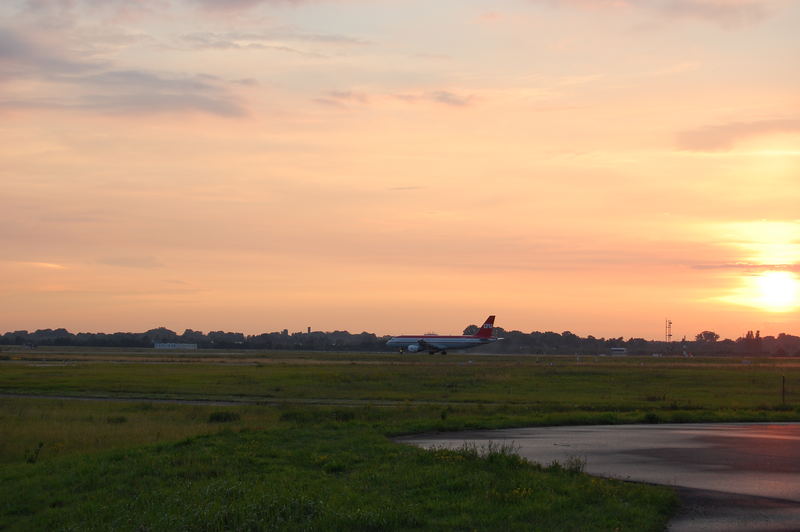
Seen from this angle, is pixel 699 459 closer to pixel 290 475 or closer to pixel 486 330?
pixel 290 475

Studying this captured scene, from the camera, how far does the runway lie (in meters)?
13.4

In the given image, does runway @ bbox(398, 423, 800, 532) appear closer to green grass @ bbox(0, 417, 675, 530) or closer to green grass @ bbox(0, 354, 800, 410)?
green grass @ bbox(0, 417, 675, 530)

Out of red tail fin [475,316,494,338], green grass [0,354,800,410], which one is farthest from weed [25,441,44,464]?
red tail fin [475,316,494,338]

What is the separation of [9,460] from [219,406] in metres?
16.8

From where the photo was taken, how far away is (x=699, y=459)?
1944cm

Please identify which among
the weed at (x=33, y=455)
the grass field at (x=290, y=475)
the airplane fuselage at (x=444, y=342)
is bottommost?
the weed at (x=33, y=455)

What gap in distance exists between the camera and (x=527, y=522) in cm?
1284

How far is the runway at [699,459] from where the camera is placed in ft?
44.0

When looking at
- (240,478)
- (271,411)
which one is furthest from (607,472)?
(271,411)

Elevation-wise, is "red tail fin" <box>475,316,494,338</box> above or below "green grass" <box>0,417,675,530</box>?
above

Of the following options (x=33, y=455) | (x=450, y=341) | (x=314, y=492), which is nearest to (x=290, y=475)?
(x=314, y=492)

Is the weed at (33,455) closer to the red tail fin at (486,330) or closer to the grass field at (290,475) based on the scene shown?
the grass field at (290,475)

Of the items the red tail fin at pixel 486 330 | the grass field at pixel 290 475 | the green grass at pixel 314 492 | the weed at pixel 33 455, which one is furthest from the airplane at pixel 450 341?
the green grass at pixel 314 492

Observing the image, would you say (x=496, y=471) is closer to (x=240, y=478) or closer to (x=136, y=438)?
(x=240, y=478)
